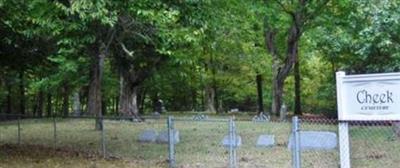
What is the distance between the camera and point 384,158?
13.1 m

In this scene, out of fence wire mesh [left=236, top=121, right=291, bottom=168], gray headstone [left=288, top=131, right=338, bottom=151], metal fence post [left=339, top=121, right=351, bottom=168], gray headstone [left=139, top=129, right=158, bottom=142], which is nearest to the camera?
metal fence post [left=339, top=121, right=351, bottom=168]

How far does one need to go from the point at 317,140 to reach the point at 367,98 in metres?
3.27

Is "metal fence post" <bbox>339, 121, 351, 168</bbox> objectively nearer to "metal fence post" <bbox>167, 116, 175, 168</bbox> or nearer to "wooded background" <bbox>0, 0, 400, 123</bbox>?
"metal fence post" <bbox>167, 116, 175, 168</bbox>

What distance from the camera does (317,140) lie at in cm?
1215

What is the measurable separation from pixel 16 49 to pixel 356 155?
9340 millimetres

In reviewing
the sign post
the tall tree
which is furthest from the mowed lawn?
the tall tree

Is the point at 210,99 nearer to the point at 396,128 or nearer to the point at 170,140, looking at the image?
the point at 396,128

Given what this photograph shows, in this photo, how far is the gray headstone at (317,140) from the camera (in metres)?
12.1

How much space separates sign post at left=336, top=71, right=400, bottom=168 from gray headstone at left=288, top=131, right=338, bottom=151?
2.59m

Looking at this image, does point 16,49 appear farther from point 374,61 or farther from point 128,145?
point 374,61

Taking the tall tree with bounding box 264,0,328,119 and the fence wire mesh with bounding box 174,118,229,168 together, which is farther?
the tall tree with bounding box 264,0,328,119

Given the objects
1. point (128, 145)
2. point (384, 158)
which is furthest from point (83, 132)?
point (384, 158)

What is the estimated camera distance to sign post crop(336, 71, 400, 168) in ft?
28.8

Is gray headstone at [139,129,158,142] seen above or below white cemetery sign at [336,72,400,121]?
Result: below
